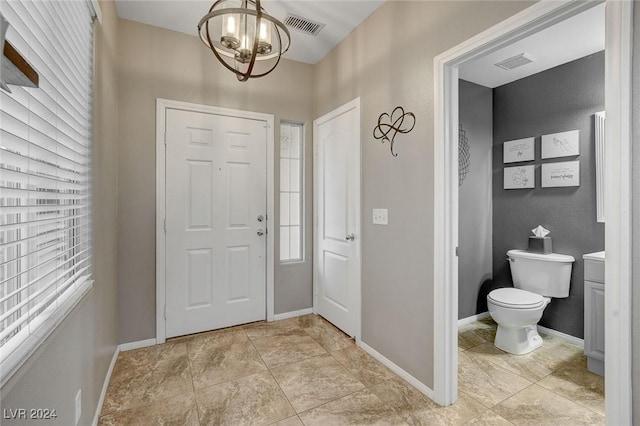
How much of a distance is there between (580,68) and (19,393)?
3964 millimetres

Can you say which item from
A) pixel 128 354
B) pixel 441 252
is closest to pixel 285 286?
pixel 128 354

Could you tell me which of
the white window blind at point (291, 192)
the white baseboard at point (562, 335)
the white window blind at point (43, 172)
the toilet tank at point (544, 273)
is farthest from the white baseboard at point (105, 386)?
the white baseboard at point (562, 335)

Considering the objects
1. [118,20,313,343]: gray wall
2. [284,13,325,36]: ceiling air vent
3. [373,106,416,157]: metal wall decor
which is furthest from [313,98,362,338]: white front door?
[118,20,313,343]: gray wall

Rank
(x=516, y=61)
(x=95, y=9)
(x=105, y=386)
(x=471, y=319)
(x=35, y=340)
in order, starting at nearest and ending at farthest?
1. (x=35, y=340)
2. (x=95, y=9)
3. (x=105, y=386)
4. (x=516, y=61)
5. (x=471, y=319)

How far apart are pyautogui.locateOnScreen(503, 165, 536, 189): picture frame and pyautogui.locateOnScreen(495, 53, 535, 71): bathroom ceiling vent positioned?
0.95 meters

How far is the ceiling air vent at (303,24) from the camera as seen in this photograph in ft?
8.20

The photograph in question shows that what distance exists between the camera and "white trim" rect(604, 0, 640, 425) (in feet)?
3.80

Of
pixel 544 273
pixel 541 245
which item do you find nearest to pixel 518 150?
pixel 541 245

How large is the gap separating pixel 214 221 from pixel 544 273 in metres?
3.01

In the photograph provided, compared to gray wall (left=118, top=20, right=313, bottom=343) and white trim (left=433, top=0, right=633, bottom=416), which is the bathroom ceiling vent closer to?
white trim (left=433, top=0, right=633, bottom=416)

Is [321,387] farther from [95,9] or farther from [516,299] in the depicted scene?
[95,9]

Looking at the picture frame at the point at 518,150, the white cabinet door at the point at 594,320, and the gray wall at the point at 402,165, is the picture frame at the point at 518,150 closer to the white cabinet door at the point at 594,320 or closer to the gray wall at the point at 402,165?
the white cabinet door at the point at 594,320

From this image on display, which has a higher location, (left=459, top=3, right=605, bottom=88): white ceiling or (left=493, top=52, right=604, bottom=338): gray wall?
(left=459, top=3, right=605, bottom=88): white ceiling

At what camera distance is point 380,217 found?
2361mm
